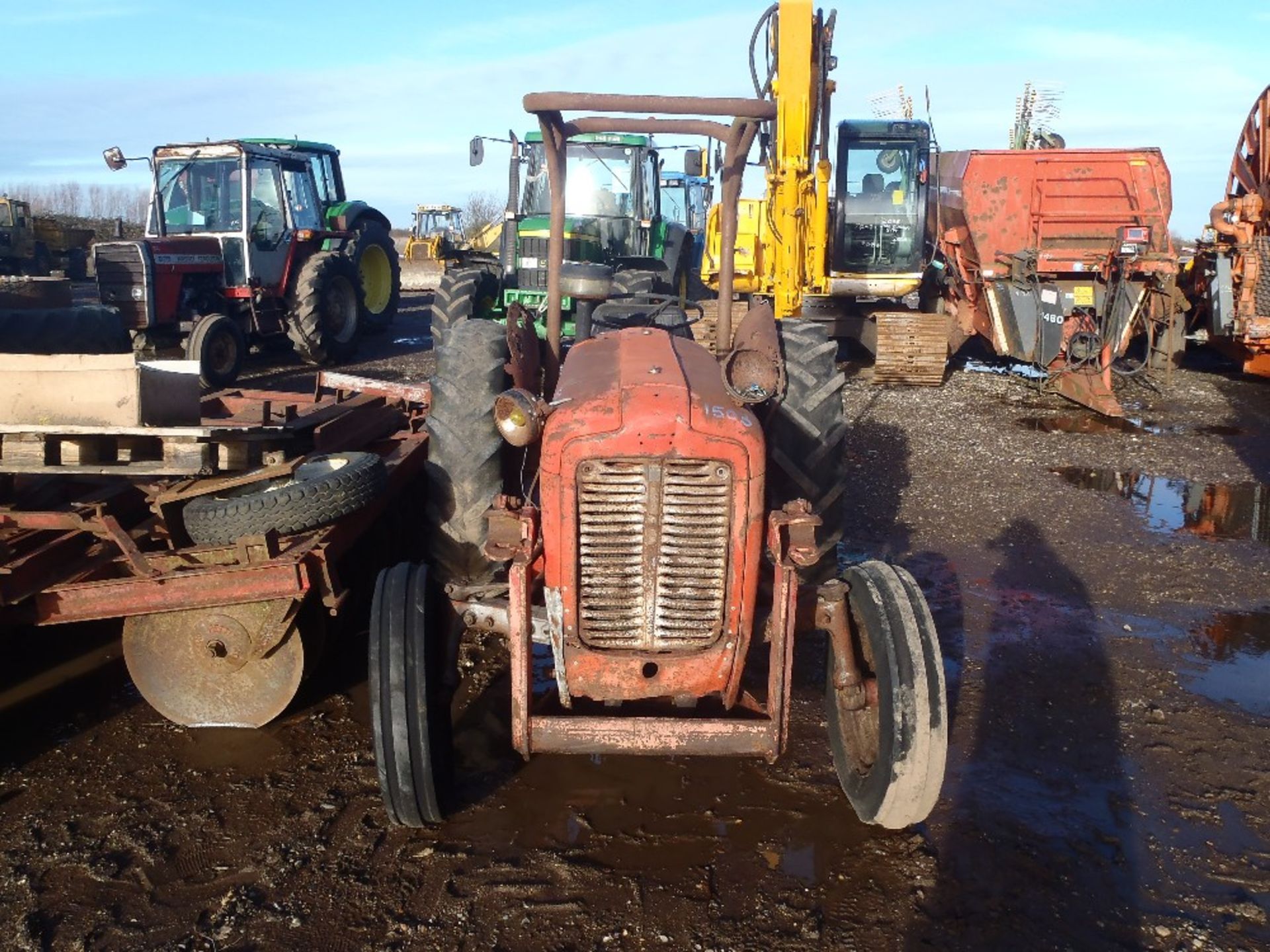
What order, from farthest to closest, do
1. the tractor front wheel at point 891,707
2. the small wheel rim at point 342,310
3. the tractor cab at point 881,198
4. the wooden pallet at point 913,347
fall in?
the small wheel rim at point 342,310
the tractor cab at point 881,198
the wooden pallet at point 913,347
the tractor front wheel at point 891,707

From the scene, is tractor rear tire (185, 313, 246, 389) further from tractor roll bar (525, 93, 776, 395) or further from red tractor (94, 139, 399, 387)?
tractor roll bar (525, 93, 776, 395)

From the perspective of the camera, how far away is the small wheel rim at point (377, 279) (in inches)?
611

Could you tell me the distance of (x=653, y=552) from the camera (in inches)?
129

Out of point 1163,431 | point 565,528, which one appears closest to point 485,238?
point 1163,431

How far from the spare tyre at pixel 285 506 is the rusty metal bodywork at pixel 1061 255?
8349 millimetres

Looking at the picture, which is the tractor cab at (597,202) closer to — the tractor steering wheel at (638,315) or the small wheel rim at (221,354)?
the small wheel rim at (221,354)

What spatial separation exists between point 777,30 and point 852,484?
4.52m

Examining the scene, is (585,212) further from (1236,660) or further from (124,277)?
(1236,660)

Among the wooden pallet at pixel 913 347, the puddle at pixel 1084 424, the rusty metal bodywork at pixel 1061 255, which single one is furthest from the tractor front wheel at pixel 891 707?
the wooden pallet at pixel 913 347

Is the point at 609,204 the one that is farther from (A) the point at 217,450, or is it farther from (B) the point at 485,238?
(B) the point at 485,238

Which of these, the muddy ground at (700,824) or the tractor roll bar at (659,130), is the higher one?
the tractor roll bar at (659,130)

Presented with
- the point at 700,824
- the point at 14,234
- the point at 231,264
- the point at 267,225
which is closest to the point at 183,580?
the point at 700,824

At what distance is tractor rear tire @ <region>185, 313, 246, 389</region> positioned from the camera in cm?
1097

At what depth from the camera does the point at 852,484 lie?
7.74 meters
